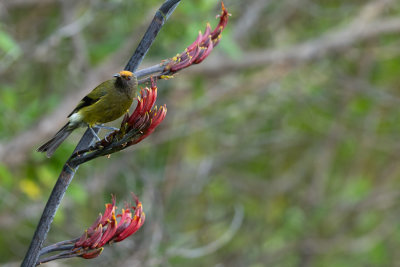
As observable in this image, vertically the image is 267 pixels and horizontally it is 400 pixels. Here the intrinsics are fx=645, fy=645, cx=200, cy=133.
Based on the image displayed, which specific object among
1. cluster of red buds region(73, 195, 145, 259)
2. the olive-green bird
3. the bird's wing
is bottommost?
cluster of red buds region(73, 195, 145, 259)

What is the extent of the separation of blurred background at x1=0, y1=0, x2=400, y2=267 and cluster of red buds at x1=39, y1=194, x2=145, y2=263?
3028mm

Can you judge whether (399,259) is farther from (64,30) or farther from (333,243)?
(64,30)

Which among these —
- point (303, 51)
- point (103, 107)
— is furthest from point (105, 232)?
point (303, 51)

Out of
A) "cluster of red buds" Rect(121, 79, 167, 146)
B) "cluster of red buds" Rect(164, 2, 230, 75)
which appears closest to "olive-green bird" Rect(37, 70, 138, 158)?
"cluster of red buds" Rect(164, 2, 230, 75)

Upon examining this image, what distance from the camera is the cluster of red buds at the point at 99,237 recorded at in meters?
2.41

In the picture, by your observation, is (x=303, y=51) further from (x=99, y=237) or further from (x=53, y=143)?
(x=99, y=237)

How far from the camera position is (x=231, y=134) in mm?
10875

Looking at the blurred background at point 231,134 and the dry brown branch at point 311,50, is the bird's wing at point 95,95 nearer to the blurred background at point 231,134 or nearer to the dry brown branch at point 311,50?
the blurred background at point 231,134

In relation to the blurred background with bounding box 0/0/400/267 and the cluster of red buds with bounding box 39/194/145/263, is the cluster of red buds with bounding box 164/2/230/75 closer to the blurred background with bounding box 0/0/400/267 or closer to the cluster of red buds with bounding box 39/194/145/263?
the cluster of red buds with bounding box 39/194/145/263

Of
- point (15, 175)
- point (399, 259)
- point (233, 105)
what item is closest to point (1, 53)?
point (15, 175)

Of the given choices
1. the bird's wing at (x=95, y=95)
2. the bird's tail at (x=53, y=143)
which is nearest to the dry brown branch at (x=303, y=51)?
the bird's wing at (x=95, y=95)

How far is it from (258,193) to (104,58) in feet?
15.4

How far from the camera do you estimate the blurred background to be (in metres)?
6.57

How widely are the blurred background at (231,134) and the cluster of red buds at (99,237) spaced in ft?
9.93
